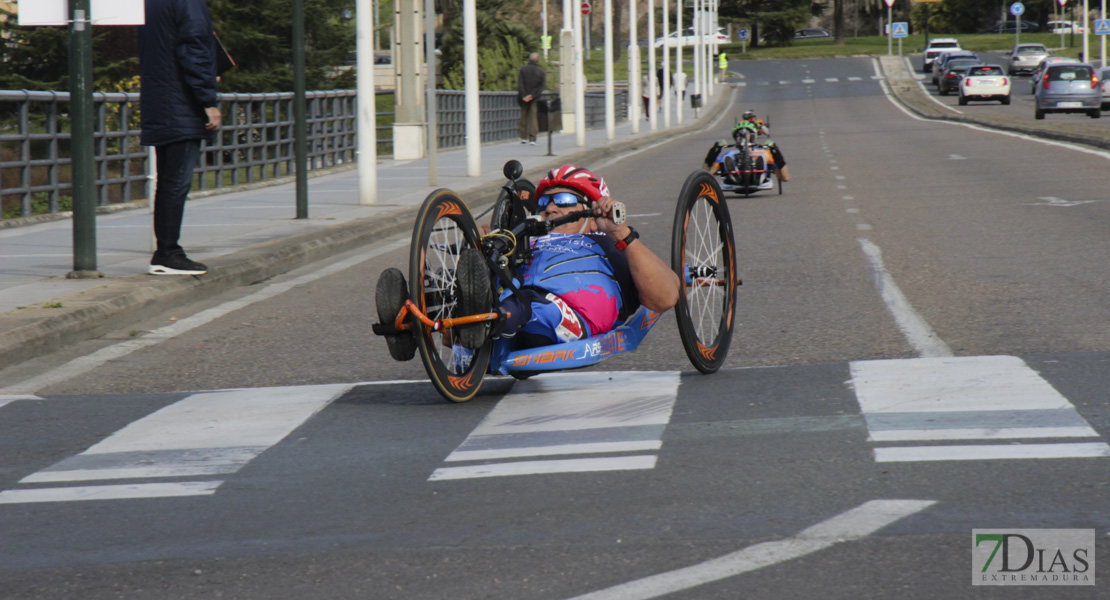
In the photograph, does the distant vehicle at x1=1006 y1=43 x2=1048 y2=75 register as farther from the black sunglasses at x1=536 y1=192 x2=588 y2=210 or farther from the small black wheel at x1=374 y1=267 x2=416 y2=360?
the small black wheel at x1=374 y1=267 x2=416 y2=360

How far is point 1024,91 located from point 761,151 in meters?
62.8

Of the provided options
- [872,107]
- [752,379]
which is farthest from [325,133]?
[872,107]

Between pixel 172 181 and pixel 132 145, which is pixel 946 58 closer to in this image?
pixel 132 145

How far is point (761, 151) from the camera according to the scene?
19906 mm

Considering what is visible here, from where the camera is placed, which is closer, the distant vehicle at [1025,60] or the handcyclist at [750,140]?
the handcyclist at [750,140]

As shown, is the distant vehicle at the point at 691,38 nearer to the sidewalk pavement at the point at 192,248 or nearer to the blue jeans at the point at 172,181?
the sidewalk pavement at the point at 192,248

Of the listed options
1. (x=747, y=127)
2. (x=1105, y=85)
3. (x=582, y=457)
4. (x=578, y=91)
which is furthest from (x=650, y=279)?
(x=1105, y=85)

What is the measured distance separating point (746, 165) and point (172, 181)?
10.9m

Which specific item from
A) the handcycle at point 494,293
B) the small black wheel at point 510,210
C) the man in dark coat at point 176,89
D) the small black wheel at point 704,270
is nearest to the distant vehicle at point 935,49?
the man in dark coat at point 176,89

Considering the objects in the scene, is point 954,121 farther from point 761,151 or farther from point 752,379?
point 752,379

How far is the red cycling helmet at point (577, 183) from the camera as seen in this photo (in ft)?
21.8

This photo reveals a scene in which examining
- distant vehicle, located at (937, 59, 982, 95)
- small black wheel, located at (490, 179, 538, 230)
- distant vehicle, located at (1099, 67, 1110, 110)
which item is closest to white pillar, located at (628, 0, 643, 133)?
distant vehicle, located at (1099, 67, 1110, 110)

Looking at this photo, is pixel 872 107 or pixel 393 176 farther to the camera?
pixel 872 107

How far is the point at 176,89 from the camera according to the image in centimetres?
1005
